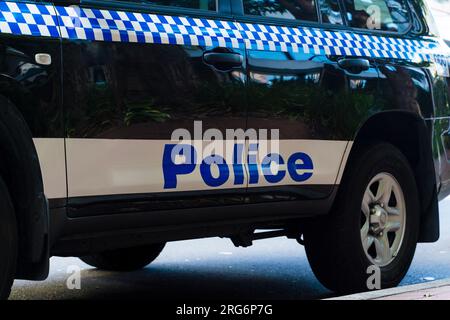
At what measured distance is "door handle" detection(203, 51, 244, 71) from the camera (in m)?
4.68

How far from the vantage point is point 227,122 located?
473cm

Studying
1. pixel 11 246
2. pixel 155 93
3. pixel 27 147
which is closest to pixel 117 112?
pixel 155 93

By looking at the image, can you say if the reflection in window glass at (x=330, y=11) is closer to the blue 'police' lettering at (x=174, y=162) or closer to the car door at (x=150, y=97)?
the car door at (x=150, y=97)

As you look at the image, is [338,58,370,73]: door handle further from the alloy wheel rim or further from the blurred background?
the blurred background

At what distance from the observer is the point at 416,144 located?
235 inches

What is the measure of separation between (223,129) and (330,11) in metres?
1.29

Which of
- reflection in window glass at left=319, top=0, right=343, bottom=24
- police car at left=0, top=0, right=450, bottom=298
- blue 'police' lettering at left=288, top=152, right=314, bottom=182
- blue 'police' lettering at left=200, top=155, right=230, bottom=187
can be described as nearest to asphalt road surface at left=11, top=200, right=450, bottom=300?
police car at left=0, top=0, right=450, bottom=298

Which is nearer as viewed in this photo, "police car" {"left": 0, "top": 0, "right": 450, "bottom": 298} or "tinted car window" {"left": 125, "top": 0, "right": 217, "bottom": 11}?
"police car" {"left": 0, "top": 0, "right": 450, "bottom": 298}

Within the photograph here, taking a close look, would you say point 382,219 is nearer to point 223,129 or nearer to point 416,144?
point 416,144

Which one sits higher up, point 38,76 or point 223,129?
point 38,76

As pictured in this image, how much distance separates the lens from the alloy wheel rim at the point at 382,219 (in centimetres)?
566

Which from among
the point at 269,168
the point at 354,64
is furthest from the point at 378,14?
the point at 269,168

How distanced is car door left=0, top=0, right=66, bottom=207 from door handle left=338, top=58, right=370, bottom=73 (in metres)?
1.93
